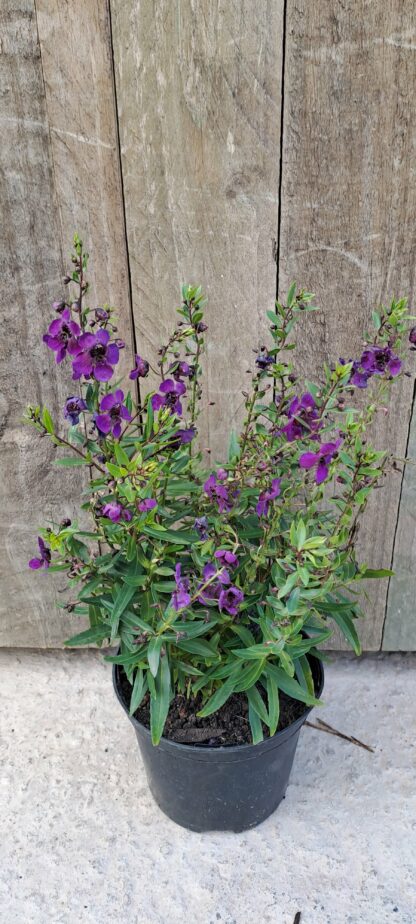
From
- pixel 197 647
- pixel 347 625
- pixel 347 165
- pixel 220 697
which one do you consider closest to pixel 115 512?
pixel 197 647

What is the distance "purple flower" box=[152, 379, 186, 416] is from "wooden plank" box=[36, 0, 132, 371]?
0.45 meters

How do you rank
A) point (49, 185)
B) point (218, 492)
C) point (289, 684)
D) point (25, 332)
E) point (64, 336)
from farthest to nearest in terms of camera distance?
point (25, 332) → point (49, 185) → point (289, 684) → point (218, 492) → point (64, 336)

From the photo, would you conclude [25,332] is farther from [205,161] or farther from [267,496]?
[267,496]

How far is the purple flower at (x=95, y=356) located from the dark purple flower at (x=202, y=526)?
322 mm

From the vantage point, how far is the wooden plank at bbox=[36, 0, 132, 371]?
62.7 inches

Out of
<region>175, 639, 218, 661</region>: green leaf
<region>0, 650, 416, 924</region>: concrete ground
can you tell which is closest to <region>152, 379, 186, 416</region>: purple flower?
<region>175, 639, 218, 661</region>: green leaf

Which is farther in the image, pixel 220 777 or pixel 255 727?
pixel 220 777

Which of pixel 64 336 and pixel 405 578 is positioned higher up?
pixel 64 336

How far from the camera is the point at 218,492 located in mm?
1418

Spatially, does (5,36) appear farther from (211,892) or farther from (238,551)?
(211,892)

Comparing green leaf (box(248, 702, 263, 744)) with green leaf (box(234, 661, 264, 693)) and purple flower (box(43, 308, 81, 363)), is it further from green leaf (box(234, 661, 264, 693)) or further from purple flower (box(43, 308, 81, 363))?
purple flower (box(43, 308, 81, 363))

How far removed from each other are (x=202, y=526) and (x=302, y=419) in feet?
0.92

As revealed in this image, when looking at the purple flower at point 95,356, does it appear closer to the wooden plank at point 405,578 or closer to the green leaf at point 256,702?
the green leaf at point 256,702

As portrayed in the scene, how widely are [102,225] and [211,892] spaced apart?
161 cm
